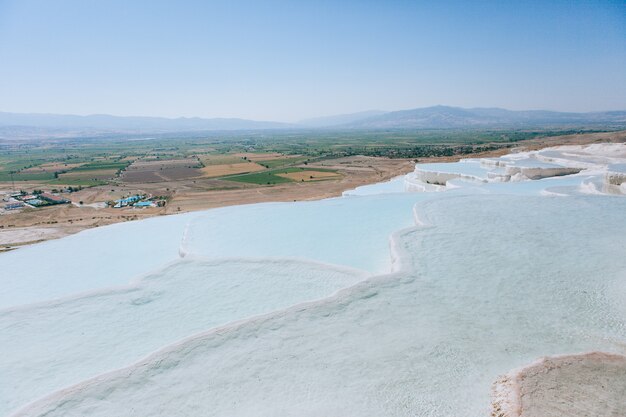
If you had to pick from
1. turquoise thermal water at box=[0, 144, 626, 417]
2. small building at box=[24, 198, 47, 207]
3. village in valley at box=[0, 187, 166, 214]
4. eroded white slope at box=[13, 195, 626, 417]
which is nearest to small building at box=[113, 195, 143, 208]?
village in valley at box=[0, 187, 166, 214]

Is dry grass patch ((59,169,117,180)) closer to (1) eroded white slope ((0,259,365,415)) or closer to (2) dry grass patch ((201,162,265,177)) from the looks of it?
(2) dry grass patch ((201,162,265,177))

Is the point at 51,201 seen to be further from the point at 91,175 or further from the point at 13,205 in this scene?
the point at 91,175

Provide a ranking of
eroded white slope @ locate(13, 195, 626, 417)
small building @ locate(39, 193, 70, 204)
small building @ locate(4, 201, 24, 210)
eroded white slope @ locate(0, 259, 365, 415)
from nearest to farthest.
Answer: eroded white slope @ locate(13, 195, 626, 417)
eroded white slope @ locate(0, 259, 365, 415)
small building @ locate(4, 201, 24, 210)
small building @ locate(39, 193, 70, 204)

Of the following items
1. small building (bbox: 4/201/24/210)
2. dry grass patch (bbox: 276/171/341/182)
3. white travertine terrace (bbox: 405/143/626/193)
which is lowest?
small building (bbox: 4/201/24/210)

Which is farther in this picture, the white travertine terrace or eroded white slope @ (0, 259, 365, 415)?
the white travertine terrace

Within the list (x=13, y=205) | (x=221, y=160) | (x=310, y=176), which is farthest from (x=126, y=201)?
(x=221, y=160)

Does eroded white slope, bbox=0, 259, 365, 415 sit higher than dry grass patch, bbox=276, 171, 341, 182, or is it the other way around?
eroded white slope, bbox=0, 259, 365, 415
